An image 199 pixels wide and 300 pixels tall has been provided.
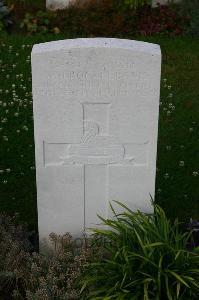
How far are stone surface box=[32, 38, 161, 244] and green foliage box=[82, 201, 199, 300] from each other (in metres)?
0.36

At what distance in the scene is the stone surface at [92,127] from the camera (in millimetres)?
4281

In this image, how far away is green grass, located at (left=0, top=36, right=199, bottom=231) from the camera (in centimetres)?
597

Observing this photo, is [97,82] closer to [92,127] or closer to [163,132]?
[92,127]

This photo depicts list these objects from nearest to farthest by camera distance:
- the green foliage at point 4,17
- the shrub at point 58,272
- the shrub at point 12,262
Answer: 1. the shrub at point 58,272
2. the shrub at point 12,262
3. the green foliage at point 4,17

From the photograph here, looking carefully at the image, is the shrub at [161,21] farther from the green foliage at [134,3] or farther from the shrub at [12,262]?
Answer: the shrub at [12,262]

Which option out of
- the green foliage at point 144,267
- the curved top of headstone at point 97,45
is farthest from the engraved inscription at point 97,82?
the green foliage at point 144,267

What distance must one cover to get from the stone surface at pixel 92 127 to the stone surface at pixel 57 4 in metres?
6.09

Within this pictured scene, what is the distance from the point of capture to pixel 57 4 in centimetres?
1030

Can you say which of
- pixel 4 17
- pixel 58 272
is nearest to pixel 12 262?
pixel 58 272

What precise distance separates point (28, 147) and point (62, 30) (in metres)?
3.66

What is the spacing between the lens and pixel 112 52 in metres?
4.24

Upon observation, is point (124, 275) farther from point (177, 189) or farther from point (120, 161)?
point (177, 189)

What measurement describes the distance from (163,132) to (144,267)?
3013mm

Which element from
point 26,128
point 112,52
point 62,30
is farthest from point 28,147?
point 62,30
